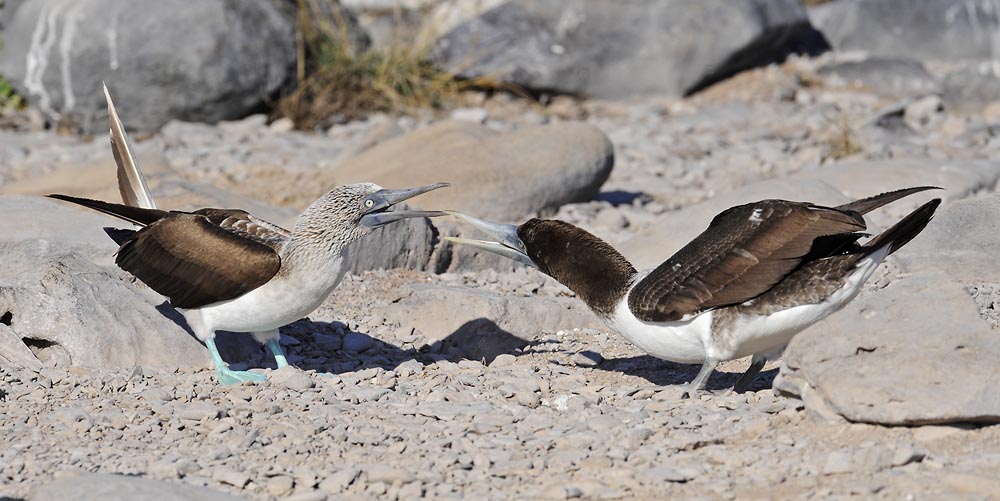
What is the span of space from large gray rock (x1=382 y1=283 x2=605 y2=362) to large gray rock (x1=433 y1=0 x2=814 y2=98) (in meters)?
8.04

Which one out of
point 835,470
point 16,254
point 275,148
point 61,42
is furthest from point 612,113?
point 835,470

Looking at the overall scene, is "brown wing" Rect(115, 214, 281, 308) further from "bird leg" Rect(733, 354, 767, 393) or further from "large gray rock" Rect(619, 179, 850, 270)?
"large gray rock" Rect(619, 179, 850, 270)

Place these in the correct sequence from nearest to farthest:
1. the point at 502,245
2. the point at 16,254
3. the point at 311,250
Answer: the point at 311,250 → the point at 502,245 → the point at 16,254

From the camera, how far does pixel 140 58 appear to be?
1336 cm

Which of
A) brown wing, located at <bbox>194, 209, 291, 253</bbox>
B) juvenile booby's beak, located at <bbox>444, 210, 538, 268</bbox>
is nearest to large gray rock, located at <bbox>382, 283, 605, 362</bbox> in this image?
juvenile booby's beak, located at <bbox>444, 210, 538, 268</bbox>

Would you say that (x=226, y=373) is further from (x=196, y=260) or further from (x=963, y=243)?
(x=963, y=243)

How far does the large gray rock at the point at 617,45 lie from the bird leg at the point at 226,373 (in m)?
9.30

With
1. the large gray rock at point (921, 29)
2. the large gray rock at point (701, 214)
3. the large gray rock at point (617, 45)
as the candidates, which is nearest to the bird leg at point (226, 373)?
the large gray rock at point (701, 214)

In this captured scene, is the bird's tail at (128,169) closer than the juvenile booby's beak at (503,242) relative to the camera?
No

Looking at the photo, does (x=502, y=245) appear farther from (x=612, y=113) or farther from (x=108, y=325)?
(x=612, y=113)

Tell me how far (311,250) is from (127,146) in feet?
5.57

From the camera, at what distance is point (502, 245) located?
665 centimetres

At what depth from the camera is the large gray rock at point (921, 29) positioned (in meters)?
17.2

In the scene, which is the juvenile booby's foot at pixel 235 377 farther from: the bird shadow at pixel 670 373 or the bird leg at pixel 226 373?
the bird shadow at pixel 670 373
